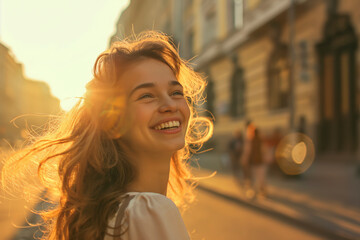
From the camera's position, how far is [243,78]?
2203 cm

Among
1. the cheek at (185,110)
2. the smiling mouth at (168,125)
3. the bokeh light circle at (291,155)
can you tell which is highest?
the cheek at (185,110)

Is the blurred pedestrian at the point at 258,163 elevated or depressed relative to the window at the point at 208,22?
depressed

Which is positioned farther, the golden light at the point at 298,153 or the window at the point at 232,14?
the window at the point at 232,14

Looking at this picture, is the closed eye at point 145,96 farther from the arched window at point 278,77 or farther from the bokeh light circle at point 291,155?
the arched window at point 278,77

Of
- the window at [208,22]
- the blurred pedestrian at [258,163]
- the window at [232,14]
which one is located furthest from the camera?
Result: the window at [208,22]

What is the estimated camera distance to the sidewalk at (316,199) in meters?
6.30

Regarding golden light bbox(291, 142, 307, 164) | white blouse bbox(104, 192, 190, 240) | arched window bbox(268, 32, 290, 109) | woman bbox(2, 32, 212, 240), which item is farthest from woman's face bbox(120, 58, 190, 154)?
arched window bbox(268, 32, 290, 109)

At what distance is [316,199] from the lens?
866 centimetres

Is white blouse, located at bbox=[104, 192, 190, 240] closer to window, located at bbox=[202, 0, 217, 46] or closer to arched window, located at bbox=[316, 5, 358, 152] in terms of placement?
arched window, located at bbox=[316, 5, 358, 152]

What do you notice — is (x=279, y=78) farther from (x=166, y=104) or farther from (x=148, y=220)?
(x=148, y=220)

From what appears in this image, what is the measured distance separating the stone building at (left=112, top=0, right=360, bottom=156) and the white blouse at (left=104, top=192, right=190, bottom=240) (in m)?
11.4

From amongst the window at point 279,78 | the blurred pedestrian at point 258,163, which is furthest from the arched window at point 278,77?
the blurred pedestrian at point 258,163

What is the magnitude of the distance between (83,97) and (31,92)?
81759 millimetres

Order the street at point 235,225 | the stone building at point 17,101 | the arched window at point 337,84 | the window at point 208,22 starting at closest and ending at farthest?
the stone building at point 17,101, the street at point 235,225, the arched window at point 337,84, the window at point 208,22
